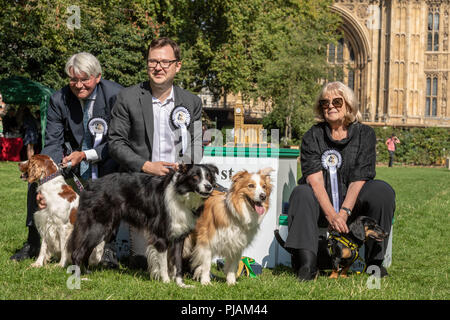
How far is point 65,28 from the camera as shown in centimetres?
1712

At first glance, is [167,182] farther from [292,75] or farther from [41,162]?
[292,75]

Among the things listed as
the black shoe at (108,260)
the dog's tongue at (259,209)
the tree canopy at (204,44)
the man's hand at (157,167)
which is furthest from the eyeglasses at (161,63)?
the tree canopy at (204,44)

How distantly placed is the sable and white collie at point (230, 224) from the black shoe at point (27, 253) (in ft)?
6.00

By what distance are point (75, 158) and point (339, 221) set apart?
2.52m

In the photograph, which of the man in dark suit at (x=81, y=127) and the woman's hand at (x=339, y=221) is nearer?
the woman's hand at (x=339, y=221)

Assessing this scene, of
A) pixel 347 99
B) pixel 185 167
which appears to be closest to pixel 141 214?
pixel 185 167

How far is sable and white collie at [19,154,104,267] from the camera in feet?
15.9

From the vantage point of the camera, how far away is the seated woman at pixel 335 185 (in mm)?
4812

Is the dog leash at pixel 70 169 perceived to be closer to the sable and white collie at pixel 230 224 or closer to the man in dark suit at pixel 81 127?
the man in dark suit at pixel 81 127

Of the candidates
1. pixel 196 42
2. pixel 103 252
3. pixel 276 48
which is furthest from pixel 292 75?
pixel 103 252

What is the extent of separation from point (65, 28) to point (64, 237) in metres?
13.7

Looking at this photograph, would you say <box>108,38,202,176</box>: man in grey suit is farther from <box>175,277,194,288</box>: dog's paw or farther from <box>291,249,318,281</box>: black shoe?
<box>291,249,318,281</box>: black shoe
